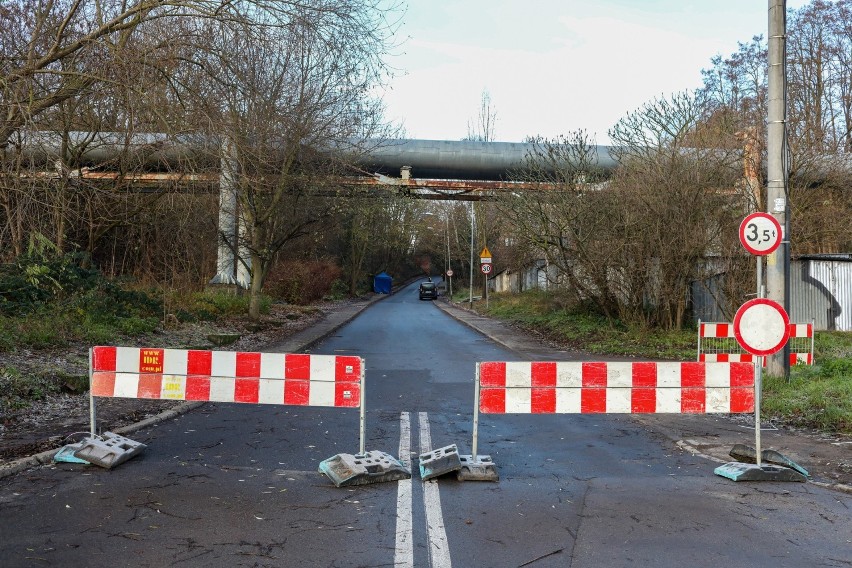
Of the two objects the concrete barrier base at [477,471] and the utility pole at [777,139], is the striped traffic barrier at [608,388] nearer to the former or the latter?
the concrete barrier base at [477,471]

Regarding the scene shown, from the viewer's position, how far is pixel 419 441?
8.23 meters

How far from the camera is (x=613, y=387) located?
22.9ft

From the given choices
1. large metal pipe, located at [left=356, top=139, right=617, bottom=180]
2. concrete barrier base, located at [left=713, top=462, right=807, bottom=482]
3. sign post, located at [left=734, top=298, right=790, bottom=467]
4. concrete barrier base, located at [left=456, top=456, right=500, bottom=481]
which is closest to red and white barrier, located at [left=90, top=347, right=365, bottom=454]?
concrete barrier base, located at [left=456, top=456, right=500, bottom=481]

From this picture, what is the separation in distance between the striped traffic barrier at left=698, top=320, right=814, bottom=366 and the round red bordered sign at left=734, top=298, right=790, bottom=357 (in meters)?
4.30

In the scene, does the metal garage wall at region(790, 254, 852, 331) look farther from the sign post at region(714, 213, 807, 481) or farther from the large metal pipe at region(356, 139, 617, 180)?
the sign post at region(714, 213, 807, 481)

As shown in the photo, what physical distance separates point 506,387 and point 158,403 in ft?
18.3

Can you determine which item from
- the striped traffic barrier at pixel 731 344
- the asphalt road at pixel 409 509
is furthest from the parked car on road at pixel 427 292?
the asphalt road at pixel 409 509

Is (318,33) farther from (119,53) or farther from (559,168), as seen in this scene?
(559,168)

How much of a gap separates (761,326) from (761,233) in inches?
60.4

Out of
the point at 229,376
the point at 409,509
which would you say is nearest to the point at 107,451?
the point at 229,376

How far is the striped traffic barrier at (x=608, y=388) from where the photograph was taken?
691cm

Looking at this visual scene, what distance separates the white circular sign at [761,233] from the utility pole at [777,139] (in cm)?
260

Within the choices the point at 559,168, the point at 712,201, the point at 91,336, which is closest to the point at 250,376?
the point at 91,336

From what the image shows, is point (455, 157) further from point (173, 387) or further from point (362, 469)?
point (362, 469)
